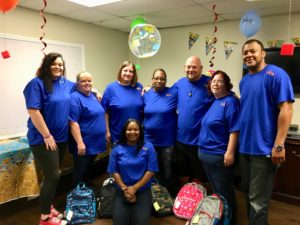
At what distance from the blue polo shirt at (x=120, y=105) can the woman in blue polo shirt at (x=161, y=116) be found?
10 centimetres

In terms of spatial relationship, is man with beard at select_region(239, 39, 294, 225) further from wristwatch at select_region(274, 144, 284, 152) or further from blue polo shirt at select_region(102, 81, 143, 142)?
blue polo shirt at select_region(102, 81, 143, 142)

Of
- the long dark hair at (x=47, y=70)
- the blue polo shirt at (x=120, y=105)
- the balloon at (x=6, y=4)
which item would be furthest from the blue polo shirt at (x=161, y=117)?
the balloon at (x=6, y=4)

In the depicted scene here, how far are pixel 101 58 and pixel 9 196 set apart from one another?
2283 mm

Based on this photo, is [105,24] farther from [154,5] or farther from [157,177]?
[157,177]

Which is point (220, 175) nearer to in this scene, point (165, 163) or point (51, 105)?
point (165, 163)

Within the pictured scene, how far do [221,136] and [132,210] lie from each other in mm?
928

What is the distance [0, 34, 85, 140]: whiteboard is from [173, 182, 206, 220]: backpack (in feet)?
6.34

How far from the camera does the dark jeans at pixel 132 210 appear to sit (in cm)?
208

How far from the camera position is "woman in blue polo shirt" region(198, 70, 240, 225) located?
197 cm

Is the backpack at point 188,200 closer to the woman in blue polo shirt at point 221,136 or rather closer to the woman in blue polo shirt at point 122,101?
the woman in blue polo shirt at point 221,136

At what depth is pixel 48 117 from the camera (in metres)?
2.08

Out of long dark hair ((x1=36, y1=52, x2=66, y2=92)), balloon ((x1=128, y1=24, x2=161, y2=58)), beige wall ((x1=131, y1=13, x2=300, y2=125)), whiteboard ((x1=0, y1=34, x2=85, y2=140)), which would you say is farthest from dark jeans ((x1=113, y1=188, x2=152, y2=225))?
beige wall ((x1=131, y1=13, x2=300, y2=125))

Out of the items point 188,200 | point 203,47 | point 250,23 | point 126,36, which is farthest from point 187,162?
point 126,36

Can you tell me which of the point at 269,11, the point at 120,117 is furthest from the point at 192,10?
the point at 120,117
